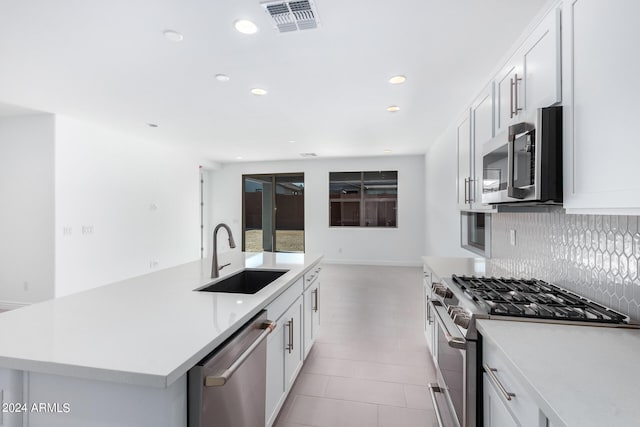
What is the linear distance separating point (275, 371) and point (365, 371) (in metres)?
1.07

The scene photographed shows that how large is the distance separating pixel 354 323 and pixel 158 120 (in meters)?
3.86

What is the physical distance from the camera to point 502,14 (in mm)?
1905

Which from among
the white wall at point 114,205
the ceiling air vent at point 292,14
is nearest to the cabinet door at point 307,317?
the ceiling air vent at point 292,14

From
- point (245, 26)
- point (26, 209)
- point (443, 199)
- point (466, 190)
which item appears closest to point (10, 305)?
point (26, 209)

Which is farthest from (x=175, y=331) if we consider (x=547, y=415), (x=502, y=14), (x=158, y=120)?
(x=158, y=120)

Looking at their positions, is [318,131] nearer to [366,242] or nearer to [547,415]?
[366,242]

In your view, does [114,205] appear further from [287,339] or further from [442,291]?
[442,291]

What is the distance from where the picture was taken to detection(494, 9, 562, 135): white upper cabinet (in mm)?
1410

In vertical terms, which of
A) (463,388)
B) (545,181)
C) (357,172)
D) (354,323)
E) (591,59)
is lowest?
(354,323)

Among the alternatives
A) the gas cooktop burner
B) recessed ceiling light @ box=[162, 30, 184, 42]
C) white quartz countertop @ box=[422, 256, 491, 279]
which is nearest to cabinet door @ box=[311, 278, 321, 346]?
white quartz countertop @ box=[422, 256, 491, 279]

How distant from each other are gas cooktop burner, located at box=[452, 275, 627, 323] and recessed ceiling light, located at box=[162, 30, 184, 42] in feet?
8.44

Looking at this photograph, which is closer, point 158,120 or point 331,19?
point 331,19

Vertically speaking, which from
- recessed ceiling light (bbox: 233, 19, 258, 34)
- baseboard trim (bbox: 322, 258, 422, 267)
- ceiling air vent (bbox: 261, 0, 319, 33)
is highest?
recessed ceiling light (bbox: 233, 19, 258, 34)

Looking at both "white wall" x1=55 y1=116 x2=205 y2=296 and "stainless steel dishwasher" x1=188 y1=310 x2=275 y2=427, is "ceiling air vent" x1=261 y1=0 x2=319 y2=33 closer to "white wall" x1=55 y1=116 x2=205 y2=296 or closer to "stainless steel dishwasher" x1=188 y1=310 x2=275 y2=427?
"stainless steel dishwasher" x1=188 y1=310 x2=275 y2=427
